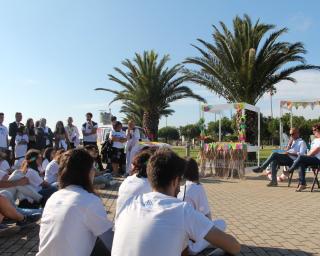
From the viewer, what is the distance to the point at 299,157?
1071 centimetres

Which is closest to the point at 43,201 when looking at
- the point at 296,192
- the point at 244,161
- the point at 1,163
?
the point at 1,163

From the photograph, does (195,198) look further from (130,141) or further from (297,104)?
(297,104)

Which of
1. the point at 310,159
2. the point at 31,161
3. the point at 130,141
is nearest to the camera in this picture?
the point at 31,161

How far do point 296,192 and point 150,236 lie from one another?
8.88 meters

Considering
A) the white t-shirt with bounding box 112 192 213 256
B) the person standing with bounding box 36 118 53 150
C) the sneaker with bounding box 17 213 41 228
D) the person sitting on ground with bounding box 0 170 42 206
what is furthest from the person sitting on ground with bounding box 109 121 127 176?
the white t-shirt with bounding box 112 192 213 256

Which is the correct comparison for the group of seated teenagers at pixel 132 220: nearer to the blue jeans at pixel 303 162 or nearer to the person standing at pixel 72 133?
the blue jeans at pixel 303 162

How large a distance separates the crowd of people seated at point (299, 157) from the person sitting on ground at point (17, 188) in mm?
6796

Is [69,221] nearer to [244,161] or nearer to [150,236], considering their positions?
[150,236]

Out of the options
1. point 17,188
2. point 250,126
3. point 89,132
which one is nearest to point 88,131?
point 89,132

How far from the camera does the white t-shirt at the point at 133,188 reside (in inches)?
163

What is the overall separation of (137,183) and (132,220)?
1644 millimetres

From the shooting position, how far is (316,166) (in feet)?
34.8

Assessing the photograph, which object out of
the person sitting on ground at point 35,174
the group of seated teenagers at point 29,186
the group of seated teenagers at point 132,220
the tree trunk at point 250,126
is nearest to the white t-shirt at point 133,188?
the group of seated teenagers at point 132,220

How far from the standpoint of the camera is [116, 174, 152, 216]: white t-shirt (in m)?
4.14
